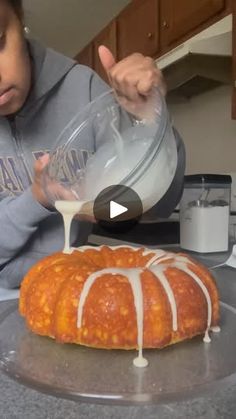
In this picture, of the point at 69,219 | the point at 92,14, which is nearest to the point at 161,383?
the point at 69,219

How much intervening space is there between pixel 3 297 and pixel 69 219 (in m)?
0.19

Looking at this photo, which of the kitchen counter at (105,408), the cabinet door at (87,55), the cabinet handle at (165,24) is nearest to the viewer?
the kitchen counter at (105,408)

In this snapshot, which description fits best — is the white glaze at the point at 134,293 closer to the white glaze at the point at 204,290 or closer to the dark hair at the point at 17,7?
the white glaze at the point at 204,290

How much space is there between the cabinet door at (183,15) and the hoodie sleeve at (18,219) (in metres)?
1.19

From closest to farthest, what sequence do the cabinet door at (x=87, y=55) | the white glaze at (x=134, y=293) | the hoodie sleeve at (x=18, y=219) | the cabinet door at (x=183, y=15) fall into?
the white glaze at (x=134, y=293) → the hoodie sleeve at (x=18, y=219) → the cabinet door at (x=183, y=15) → the cabinet door at (x=87, y=55)

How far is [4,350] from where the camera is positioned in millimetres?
514

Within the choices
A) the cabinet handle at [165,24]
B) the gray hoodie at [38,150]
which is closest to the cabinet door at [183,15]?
the cabinet handle at [165,24]

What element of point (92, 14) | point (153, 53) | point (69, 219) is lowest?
point (69, 219)

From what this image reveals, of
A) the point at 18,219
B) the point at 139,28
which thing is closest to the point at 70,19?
the point at 139,28

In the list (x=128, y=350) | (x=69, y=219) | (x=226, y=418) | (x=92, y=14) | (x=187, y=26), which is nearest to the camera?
(x=226, y=418)

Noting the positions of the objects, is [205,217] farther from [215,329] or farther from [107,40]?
[107,40]

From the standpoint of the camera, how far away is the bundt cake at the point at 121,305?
0.50 metres

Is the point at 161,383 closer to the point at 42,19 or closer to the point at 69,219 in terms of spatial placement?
the point at 69,219

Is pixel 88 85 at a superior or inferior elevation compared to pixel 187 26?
inferior
